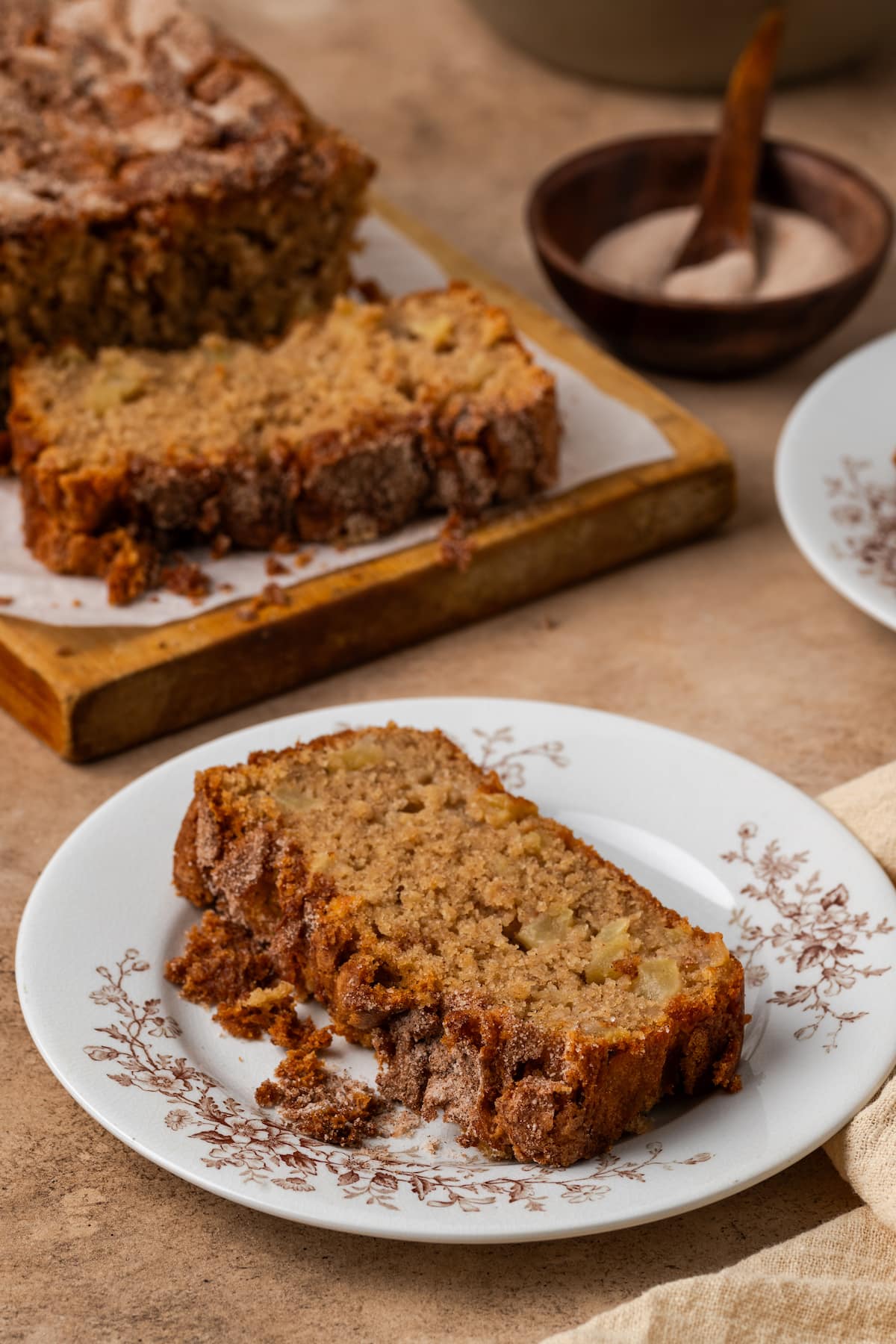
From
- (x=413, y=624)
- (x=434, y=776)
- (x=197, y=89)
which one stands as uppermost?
(x=197, y=89)

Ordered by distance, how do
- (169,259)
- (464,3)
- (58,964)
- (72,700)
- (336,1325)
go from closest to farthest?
(336,1325), (58,964), (72,700), (169,259), (464,3)

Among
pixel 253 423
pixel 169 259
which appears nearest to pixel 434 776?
pixel 253 423

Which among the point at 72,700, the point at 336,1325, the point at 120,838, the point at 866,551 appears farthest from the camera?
the point at 866,551

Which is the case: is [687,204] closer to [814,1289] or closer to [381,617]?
[381,617]

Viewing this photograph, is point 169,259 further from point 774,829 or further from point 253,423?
point 774,829

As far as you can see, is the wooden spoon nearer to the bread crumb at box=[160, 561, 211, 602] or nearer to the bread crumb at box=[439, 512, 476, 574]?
the bread crumb at box=[439, 512, 476, 574]

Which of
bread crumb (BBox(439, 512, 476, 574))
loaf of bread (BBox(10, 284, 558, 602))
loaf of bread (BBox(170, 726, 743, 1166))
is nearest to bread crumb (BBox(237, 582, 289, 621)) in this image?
loaf of bread (BBox(10, 284, 558, 602))

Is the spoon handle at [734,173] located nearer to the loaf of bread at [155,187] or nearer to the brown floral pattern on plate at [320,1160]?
the loaf of bread at [155,187]
